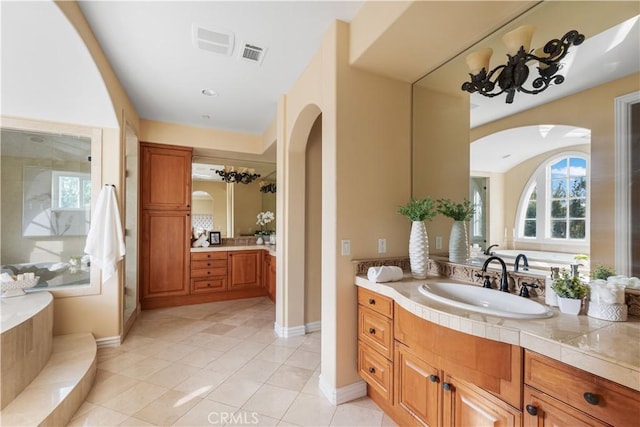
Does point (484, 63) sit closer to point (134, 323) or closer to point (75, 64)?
point (75, 64)

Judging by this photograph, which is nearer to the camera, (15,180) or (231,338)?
(15,180)

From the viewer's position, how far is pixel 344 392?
6.46ft

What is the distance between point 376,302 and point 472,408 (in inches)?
29.1

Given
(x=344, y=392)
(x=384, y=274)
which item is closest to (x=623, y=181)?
(x=384, y=274)

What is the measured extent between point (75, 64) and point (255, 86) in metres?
1.48

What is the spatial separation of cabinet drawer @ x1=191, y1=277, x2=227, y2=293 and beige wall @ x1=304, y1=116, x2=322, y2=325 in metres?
1.88

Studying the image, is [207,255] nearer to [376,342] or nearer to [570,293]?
[376,342]

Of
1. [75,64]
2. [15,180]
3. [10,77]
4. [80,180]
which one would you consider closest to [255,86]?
[75,64]

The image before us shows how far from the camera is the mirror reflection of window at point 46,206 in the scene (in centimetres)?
274

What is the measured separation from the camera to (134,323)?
136 inches

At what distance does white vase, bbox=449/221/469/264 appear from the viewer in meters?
1.99

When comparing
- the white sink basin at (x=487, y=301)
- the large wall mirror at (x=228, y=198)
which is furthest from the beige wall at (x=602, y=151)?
the large wall mirror at (x=228, y=198)

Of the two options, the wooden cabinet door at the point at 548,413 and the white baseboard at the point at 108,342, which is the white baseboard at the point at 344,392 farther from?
the white baseboard at the point at 108,342

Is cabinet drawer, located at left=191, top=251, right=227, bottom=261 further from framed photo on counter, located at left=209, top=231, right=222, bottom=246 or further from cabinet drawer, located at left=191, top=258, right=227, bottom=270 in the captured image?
framed photo on counter, located at left=209, top=231, right=222, bottom=246
